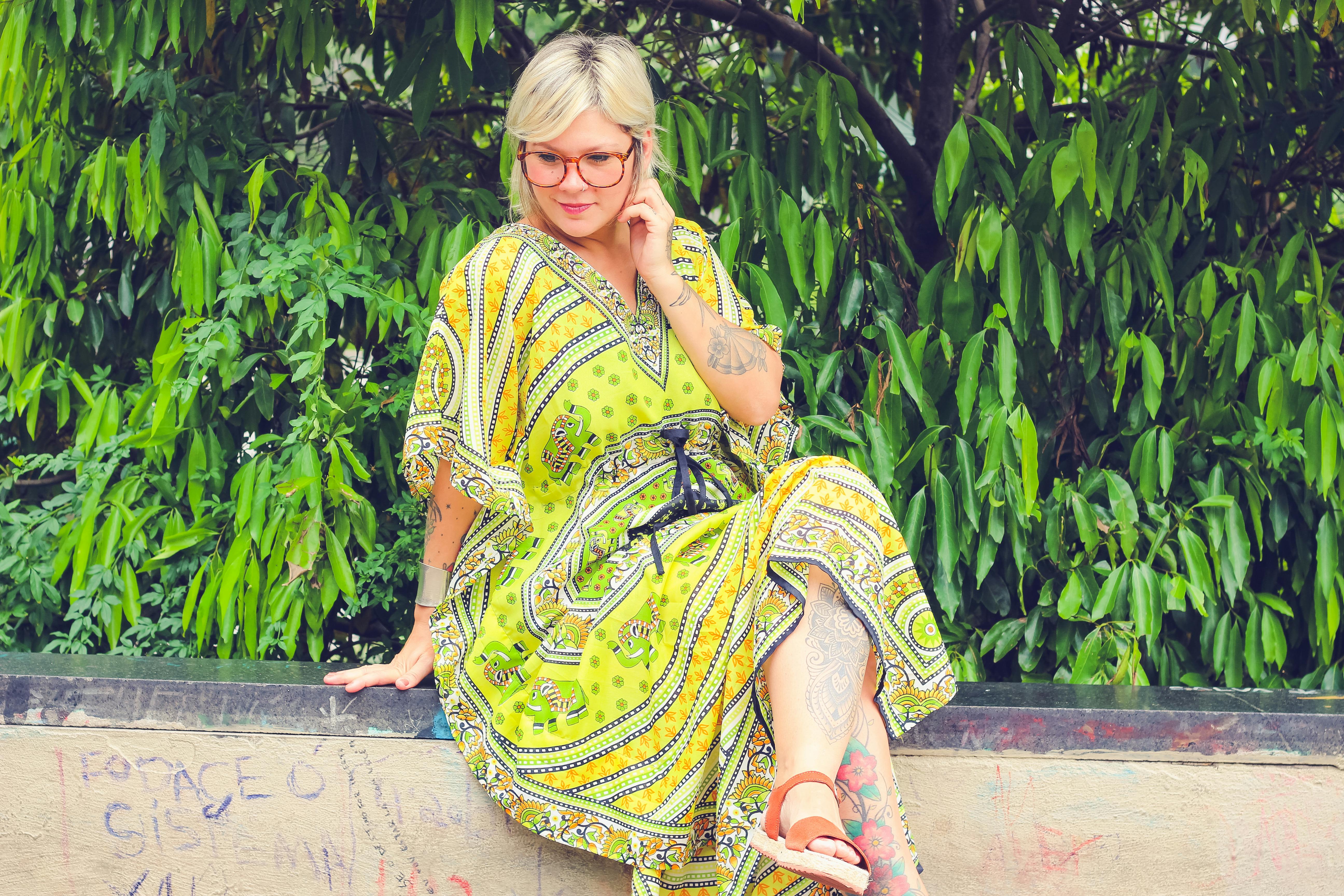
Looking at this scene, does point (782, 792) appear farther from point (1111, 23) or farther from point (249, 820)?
point (1111, 23)

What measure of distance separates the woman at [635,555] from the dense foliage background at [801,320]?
16.7 inches

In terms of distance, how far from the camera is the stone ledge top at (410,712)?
180cm

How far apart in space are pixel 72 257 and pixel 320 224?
2.05 feet


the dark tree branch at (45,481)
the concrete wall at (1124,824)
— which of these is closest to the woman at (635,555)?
the concrete wall at (1124,824)

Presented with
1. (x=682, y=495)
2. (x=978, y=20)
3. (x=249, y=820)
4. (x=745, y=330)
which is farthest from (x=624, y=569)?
(x=978, y=20)

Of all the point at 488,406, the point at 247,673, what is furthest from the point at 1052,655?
the point at 247,673

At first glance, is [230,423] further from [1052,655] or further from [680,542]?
[1052,655]

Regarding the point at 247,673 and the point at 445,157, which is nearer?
the point at 247,673

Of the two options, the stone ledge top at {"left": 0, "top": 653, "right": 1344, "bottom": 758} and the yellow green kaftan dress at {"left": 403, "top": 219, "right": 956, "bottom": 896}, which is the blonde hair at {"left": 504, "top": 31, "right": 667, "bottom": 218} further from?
the stone ledge top at {"left": 0, "top": 653, "right": 1344, "bottom": 758}

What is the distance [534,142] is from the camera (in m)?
1.73

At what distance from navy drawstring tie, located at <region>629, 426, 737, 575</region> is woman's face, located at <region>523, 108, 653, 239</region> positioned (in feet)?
1.10

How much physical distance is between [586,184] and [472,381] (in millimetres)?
335

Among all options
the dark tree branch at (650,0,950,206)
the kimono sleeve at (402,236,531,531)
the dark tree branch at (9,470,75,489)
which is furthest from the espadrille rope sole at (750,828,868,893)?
the dark tree branch at (9,470,75,489)

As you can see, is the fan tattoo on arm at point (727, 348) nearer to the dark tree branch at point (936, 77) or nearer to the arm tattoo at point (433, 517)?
the arm tattoo at point (433, 517)
